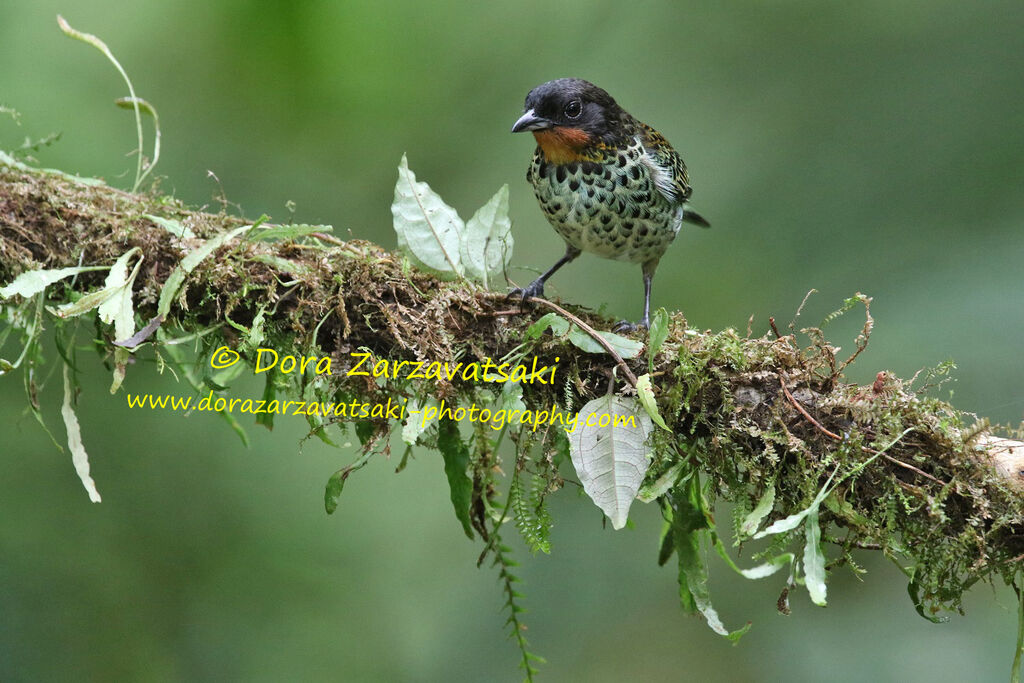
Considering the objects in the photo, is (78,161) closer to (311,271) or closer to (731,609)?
(311,271)

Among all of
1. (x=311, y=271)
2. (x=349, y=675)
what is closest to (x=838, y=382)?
(x=311, y=271)

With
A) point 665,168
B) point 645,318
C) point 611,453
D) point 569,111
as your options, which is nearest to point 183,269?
point 611,453

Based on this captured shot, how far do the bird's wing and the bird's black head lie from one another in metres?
0.13

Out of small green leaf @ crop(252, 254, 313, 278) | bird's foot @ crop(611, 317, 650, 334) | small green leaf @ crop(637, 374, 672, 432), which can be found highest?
small green leaf @ crop(252, 254, 313, 278)

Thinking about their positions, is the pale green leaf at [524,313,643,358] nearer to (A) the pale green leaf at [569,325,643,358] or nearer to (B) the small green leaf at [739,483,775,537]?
(A) the pale green leaf at [569,325,643,358]

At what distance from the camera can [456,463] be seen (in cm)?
185

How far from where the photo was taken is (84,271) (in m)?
1.89

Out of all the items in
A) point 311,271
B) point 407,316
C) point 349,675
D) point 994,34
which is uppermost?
point 994,34

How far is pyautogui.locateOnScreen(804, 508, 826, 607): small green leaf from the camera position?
1.41 m

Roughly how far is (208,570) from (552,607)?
4.05 feet

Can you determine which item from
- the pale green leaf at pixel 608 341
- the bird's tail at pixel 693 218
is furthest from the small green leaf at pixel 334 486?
the bird's tail at pixel 693 218

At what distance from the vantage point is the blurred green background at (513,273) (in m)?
2.87

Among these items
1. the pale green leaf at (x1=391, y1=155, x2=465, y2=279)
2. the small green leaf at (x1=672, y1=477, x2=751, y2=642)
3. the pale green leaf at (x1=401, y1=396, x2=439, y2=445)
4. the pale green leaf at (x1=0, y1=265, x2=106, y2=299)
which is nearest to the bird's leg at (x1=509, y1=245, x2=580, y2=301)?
the pale green leaf at (x1=391, y1=155, x2=465, y2=279)

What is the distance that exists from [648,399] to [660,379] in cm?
14
